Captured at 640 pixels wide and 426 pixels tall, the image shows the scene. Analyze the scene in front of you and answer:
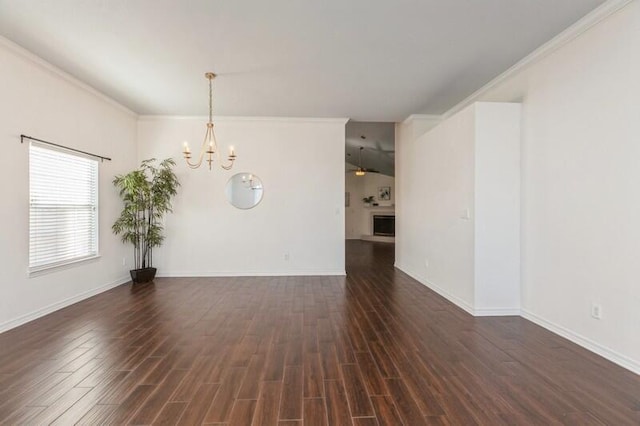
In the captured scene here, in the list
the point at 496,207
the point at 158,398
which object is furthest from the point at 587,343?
the point at 158,398

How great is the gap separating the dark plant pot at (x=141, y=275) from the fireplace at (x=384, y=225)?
9.11 metres

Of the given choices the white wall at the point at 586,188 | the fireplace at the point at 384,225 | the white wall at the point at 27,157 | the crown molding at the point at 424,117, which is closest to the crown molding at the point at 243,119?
the white wall at the point at 27,157

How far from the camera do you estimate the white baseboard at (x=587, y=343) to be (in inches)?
96.5

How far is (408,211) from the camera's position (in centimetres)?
612

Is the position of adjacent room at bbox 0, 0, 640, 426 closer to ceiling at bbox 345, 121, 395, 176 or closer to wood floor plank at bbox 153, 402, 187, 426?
wood floor plank at bbox 153, 402, 187, 426

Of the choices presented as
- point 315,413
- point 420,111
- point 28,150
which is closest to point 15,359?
point 28,150

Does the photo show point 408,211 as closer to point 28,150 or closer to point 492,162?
point 492,162

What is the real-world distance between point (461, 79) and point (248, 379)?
4.15m

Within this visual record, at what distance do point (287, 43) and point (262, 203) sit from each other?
3193 millimetres

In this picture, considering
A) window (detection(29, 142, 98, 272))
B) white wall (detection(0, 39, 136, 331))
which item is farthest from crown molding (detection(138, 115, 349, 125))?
window (detection(29, 142, 98, 272))

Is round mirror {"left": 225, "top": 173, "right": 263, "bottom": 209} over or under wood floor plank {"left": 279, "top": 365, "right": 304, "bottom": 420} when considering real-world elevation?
over

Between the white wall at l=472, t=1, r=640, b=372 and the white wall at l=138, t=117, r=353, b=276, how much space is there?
3.17 m

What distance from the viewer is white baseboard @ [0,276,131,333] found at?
10.8ft

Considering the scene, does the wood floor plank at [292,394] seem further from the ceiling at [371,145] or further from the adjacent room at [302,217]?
the ceiling at [371,145]
